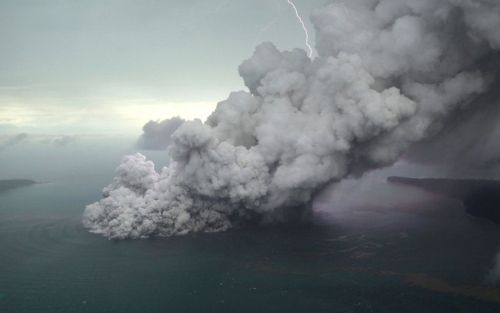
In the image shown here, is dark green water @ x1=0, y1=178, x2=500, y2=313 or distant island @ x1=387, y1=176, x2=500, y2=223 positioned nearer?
dark green water @ x1=0, y1=178, x2=500, y2=313

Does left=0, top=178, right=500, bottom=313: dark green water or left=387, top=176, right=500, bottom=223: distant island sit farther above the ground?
left=387, top=176, right=500, bottom=223: distant island

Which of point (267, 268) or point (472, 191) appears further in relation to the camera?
point (472, 191)

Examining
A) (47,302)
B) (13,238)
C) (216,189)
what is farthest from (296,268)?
(13,238)

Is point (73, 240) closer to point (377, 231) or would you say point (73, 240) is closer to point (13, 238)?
point (13, 238)

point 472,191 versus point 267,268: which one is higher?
point 472,191
